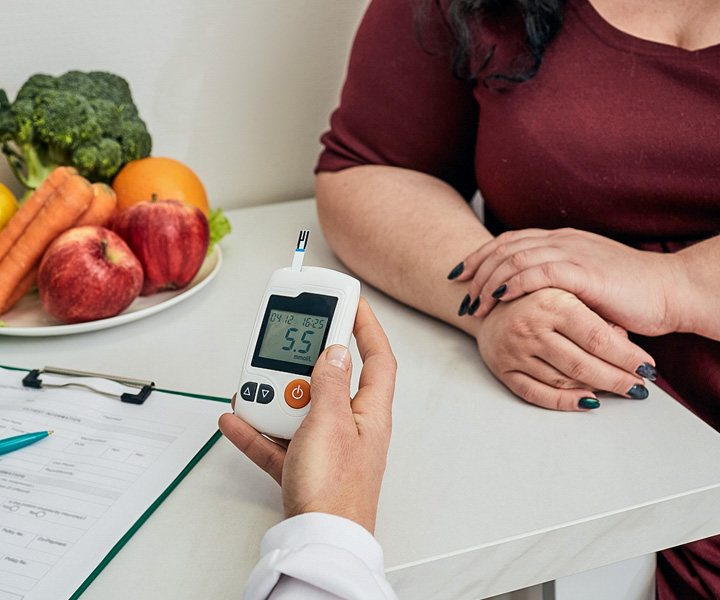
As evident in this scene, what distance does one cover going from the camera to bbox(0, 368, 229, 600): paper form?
1.53ft

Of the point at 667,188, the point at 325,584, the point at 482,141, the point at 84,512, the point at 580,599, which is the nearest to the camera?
the point at 325,584

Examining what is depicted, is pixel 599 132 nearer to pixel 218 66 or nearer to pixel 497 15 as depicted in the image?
pixel 497 15

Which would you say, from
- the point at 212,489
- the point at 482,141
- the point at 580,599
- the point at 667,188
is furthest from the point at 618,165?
the point at 212,489

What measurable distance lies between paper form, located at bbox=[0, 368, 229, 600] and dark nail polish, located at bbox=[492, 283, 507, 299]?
1.06 ft

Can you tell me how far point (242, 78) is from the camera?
1230mm

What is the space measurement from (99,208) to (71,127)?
0.49ft

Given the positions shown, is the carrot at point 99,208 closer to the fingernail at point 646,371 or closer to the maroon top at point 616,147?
the maroon top at point 616,147

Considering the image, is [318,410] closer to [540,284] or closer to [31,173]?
[540,284]

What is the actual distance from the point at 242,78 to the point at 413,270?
0.62 m

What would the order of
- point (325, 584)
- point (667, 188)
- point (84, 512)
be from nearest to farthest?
point (325, 584) → point (84, 512) → point (667, 188)

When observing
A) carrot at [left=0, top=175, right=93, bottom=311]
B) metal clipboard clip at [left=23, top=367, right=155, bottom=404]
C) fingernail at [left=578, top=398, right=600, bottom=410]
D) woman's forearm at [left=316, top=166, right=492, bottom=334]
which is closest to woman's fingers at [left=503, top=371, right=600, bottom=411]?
fingernail at [left=578, top=398, right=600, bottom=410]

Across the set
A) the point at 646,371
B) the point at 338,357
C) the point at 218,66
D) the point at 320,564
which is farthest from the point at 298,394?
the point at 218,66

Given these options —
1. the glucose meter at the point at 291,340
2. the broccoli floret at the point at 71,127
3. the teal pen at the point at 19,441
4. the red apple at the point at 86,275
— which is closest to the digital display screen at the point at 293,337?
the glucose meter at the point at 291,340

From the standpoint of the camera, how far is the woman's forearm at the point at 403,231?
0.82 m
